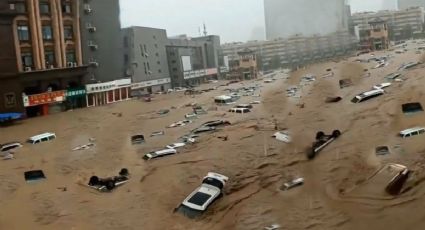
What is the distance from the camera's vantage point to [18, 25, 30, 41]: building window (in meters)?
20.9

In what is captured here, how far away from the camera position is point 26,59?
21.2 m

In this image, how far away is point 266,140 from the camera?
35.0ft

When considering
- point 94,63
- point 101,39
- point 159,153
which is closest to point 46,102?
point 94,63

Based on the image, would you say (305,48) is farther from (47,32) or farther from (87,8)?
(87,8)

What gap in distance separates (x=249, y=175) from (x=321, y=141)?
176 centimetres

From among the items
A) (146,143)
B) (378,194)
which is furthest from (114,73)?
(378,194)

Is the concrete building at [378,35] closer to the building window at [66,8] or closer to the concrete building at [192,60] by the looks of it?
the concrete building at [192,60]

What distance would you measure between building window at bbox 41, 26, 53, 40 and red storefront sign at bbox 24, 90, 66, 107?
2.61 meters

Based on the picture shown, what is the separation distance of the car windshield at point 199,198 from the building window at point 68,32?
18695 mm

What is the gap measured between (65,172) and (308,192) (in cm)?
581

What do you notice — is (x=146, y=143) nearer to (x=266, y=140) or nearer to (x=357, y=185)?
(x=266, y=140)

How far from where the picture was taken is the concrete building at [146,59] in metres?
32.8

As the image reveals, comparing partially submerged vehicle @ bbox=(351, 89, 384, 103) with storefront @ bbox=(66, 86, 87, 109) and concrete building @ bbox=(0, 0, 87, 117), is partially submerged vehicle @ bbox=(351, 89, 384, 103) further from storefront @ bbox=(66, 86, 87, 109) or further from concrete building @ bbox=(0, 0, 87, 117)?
storefront @ bbox=(66, 86, 87, 109)

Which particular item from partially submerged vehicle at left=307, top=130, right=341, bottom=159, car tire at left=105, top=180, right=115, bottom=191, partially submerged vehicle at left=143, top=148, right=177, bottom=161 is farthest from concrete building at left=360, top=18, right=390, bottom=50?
car tire at left=105, top=180, right=115, bottom=191
